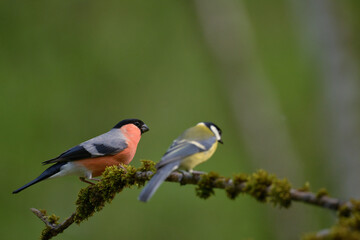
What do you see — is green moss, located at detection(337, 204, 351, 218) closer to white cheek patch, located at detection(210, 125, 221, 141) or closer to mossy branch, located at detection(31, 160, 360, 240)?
mossy branch, located at detection(31, 160, 360, 240)

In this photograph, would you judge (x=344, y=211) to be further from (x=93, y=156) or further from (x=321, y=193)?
(x=93, y=156)

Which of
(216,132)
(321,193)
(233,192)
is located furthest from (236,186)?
(216,132)

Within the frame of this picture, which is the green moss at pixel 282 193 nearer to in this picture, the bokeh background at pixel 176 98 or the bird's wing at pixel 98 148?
the bird's wing at pixel 98 148

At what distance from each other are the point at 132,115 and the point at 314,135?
466 centimetres

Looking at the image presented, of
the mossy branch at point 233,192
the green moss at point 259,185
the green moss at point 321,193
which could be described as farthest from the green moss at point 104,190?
the green moss at point 321,193

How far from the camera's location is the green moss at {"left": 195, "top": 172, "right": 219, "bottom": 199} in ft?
5.97

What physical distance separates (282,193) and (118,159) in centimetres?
192

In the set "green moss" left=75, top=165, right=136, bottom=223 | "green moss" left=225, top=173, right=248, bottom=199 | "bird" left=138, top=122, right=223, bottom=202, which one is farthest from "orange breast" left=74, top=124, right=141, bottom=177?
"green moss" left=225, top=173, right=248, bottom=199

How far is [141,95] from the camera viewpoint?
34.0 feet

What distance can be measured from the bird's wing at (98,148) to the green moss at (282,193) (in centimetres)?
180

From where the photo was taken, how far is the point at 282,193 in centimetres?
155

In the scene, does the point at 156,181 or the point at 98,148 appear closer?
the point at 156,181

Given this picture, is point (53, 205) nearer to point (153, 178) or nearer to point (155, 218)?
point (155, 218)

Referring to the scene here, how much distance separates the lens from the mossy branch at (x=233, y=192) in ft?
4.60
